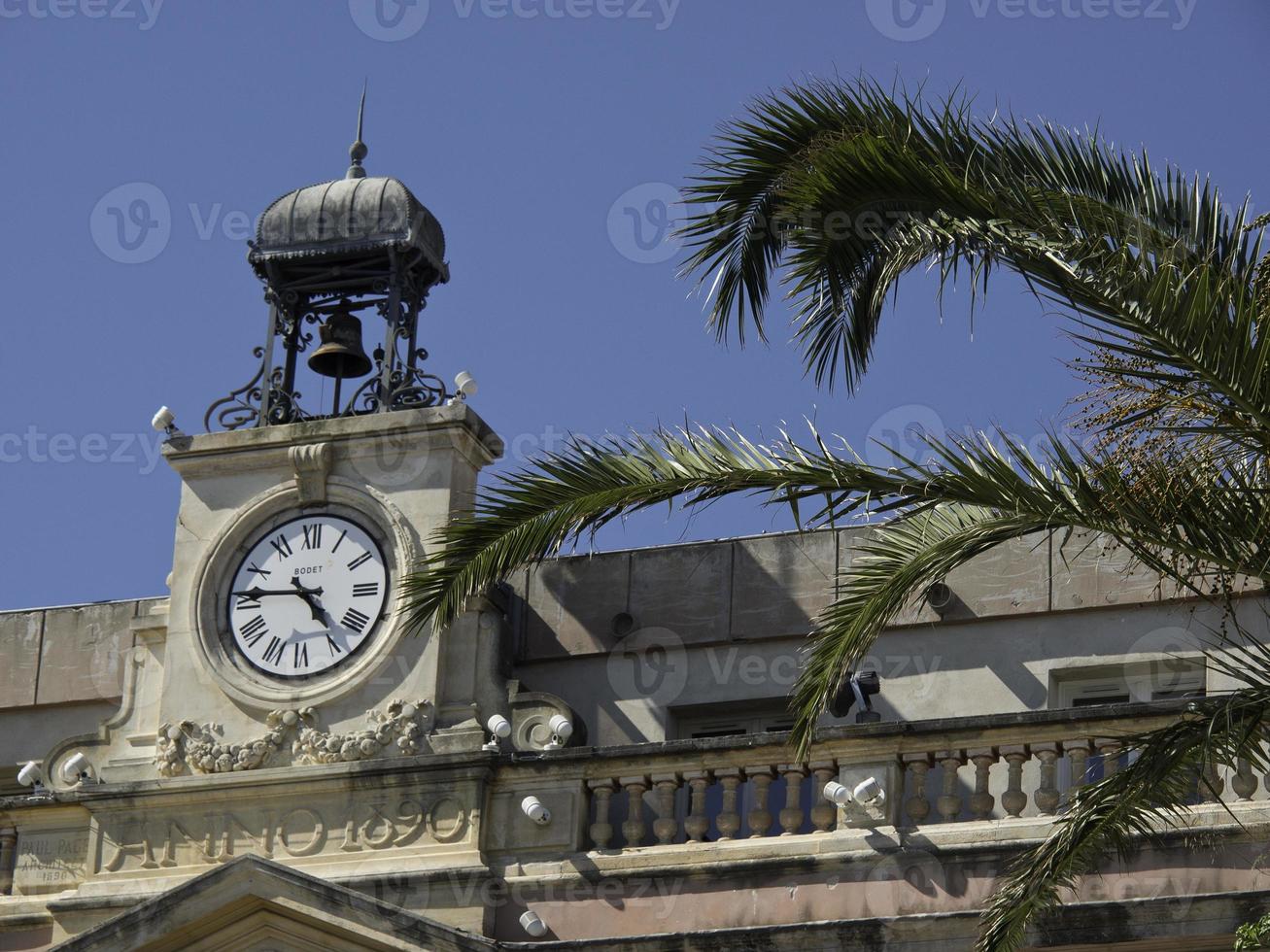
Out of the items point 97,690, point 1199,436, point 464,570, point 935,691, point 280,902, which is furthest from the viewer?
point 97,690

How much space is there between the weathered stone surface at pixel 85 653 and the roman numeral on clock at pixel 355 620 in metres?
3.14

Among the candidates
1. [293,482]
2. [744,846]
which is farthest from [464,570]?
[293,482]

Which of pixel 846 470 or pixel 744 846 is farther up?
pixel 846 470

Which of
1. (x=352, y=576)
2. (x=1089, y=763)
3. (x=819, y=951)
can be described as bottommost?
(x=819, y=951)

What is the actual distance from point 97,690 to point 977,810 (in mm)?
8530

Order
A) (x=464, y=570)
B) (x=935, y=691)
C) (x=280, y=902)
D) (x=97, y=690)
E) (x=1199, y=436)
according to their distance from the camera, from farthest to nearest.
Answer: (x=97, y=690) < (x=935, y=691) < (x=280, y=902) < (x=464, y=570) < (x=1199, y=436)

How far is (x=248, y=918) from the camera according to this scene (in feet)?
66.4

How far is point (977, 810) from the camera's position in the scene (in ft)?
62.7

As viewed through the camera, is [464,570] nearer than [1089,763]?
Yes

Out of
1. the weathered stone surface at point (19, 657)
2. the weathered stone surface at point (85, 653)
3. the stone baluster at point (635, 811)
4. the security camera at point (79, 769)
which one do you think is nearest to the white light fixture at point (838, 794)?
the stone baluster at point (635, 811)

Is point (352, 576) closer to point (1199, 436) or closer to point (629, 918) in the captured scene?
point (629, 918)

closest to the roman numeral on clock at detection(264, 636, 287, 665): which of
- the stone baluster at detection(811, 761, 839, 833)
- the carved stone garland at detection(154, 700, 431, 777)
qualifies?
the carved stone garland at detection(154, 700, 431, 777)

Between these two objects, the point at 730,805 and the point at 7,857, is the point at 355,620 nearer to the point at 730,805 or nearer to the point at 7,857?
the point at 7,857

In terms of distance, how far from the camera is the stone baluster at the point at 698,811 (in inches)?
784
